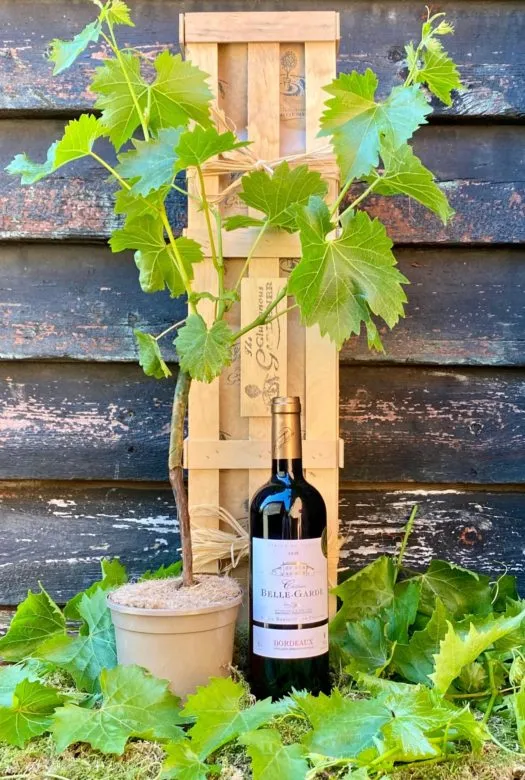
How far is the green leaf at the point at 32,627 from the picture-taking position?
858mm

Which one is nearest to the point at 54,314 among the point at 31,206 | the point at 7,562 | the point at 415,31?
the point at 31,206

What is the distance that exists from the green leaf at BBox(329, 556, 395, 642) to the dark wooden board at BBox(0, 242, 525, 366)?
0.35m

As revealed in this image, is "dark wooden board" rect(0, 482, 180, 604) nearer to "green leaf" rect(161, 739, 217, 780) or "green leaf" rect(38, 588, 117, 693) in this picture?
"green leaf" rect(38, 588, 117, 693)

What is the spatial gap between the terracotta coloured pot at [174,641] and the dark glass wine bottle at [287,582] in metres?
0.05

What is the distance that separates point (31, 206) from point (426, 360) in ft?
2.29

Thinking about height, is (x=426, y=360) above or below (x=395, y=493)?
above

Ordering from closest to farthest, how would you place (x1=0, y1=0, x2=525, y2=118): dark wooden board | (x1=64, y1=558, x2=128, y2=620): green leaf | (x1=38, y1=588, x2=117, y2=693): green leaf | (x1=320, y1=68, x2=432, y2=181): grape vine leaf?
(x1=320, y1=68, x2=432, y2=181): grape vine leaf → (x1=38, y1=588, x2=117, y2=693): green leaf → (x1=64, y1=558, x2=128, y2=620): green leaf → (x1=0, y1=0, x2=525, y2=118): dark wooden board

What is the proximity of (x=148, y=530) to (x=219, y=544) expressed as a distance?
8.9 inches

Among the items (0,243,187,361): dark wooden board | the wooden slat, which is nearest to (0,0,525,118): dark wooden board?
the wooden slat

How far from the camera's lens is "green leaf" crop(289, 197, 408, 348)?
0.71 metres

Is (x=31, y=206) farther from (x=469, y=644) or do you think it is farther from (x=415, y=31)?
(x=469, y=644)

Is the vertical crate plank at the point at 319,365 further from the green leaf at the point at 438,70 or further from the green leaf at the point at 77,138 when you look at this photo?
the green leaf at the point at 77,138

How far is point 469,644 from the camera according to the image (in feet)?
1.98

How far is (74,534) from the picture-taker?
1.08 m
